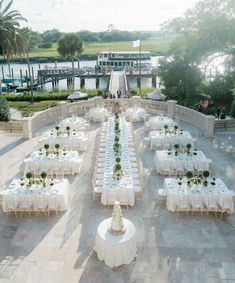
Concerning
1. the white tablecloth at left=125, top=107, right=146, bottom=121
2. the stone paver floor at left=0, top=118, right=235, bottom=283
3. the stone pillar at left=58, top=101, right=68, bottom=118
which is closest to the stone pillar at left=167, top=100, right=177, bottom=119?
the white tablecloth at left=125, top=107, right=146, bottom=121

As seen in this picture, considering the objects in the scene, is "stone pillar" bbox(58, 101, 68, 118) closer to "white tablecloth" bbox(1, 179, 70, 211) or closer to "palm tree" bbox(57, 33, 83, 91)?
"white tablecloth" bbox(1, 179, 70, 211)

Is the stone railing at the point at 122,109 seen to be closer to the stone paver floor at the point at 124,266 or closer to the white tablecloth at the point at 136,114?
the white tablecloth at the point at 136,114

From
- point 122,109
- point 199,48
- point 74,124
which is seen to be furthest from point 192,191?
point 199,48

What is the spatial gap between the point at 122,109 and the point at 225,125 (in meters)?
9.37

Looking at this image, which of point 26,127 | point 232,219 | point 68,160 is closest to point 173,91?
point 26,127

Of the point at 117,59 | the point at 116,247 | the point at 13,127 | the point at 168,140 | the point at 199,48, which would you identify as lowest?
the point at 116,247

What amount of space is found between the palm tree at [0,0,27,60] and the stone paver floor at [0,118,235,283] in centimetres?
2682

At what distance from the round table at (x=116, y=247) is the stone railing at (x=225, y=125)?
52.1 ft

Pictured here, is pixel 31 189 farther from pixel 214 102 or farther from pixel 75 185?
pixel 214 102

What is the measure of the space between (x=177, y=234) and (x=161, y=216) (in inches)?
52.6

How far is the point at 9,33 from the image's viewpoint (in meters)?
36.8

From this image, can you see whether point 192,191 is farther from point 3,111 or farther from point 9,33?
point 9,33

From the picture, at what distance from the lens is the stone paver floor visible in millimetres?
10094

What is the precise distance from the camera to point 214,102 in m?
34.4
